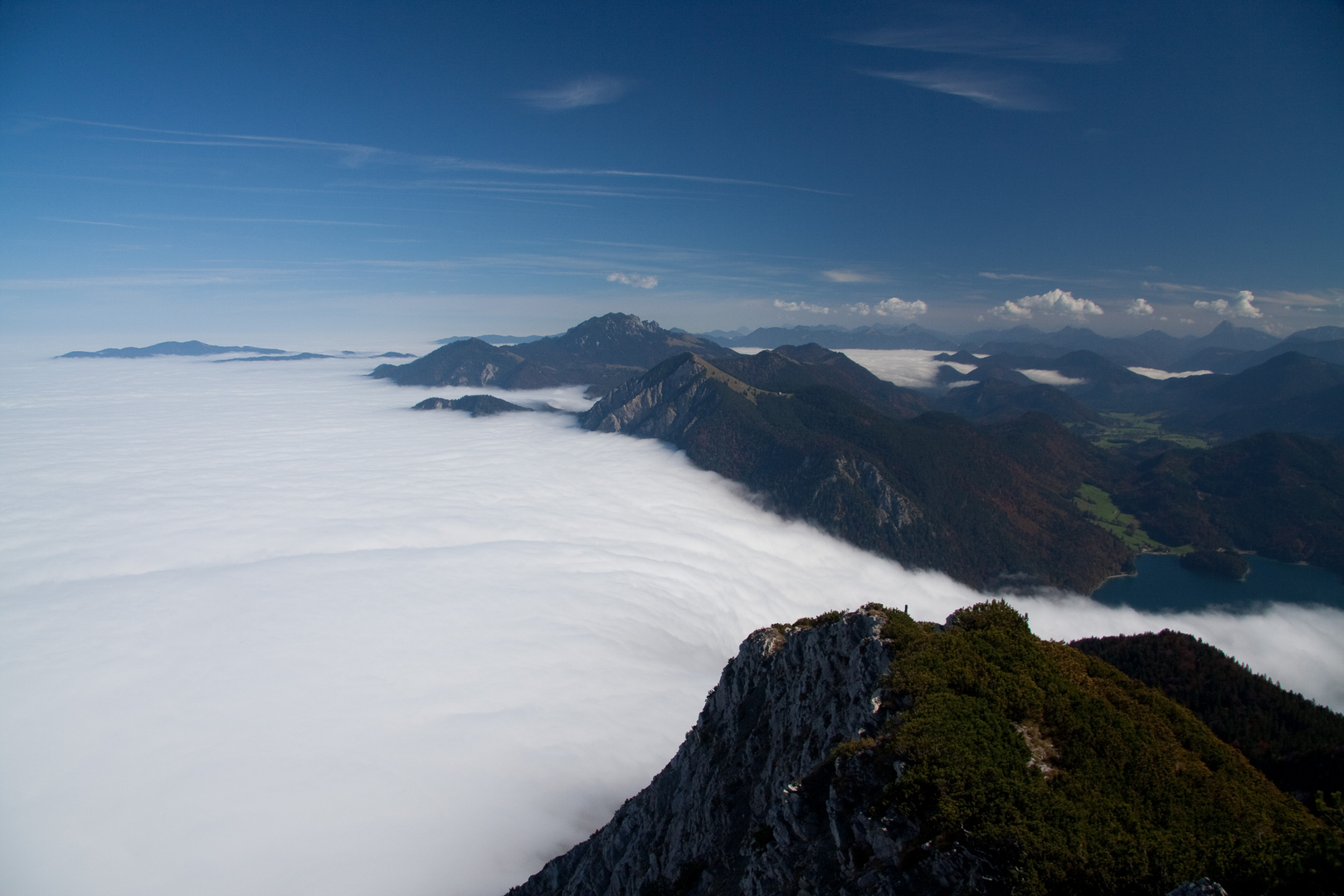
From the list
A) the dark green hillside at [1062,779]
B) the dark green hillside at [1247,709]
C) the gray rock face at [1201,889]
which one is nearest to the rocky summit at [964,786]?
the dark green hillside at [1062,779]

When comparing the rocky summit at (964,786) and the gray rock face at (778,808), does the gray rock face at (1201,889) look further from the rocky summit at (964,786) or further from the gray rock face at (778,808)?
the gray rock face at (778,808)

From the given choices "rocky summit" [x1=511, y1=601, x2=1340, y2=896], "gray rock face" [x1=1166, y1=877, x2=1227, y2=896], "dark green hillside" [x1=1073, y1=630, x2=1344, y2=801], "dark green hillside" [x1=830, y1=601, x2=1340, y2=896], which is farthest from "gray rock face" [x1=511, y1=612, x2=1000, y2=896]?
"dark green hillside" [x1=1073, y1=630, x2=1344, y2=801]

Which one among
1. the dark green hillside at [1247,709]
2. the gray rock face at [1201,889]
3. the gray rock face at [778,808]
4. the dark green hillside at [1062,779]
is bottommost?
the dark green hillside at [1247,709]

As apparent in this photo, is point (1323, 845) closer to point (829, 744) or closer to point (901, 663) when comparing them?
point (901, 663)

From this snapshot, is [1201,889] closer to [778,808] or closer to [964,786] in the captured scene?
[964,786]

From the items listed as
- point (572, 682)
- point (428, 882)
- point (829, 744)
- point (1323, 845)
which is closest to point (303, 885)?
point (428, 882)

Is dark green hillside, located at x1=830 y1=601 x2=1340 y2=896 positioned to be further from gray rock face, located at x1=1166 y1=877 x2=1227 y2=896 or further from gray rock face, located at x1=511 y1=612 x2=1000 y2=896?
gray rock face, located at x1=1166 y1=877 x2=1227 y2=896
